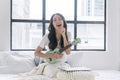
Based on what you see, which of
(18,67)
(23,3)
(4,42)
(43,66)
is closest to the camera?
(43,66)

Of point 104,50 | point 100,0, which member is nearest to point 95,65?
point 104,50

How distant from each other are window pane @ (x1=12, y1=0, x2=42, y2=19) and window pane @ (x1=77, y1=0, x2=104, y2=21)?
0.68m

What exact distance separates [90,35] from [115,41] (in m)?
0.44

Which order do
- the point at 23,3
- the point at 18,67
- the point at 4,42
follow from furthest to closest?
the point at 23,3, the point at 4,42, the point at 18,67

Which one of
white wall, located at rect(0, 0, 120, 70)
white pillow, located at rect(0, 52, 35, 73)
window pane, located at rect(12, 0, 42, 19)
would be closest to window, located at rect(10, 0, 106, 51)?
window pane, located at rect(12, 0, 42, 19)

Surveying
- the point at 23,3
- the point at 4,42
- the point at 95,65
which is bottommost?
the point at 95,65

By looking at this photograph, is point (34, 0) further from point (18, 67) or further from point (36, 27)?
point (18, 67)

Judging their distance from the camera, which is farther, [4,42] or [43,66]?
[4,42]

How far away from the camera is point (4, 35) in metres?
3.89

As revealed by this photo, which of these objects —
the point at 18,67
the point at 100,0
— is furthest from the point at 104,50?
the point at 18,67

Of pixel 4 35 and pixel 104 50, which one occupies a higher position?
pixel 4 35

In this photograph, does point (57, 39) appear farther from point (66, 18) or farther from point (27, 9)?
point (27, 9)

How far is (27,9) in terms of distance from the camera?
417cm

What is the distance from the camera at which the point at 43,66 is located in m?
3.07
